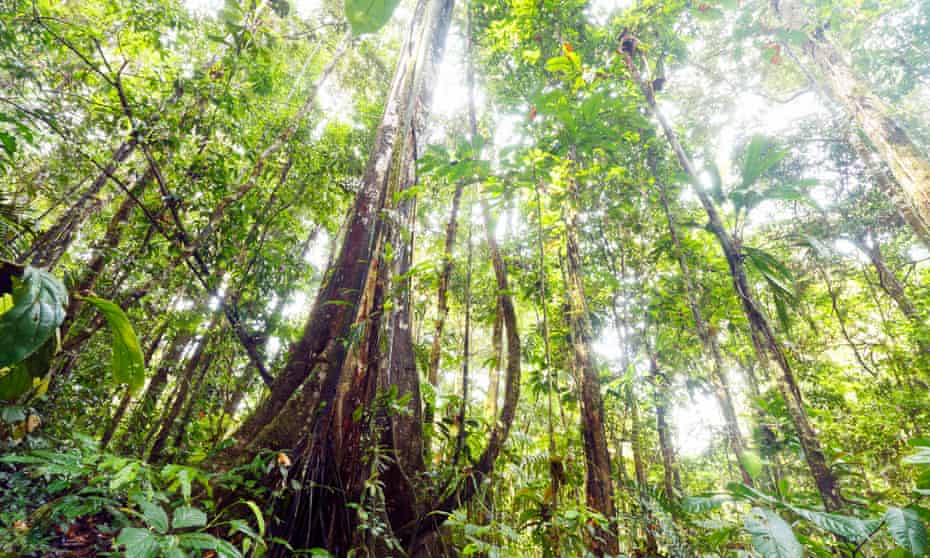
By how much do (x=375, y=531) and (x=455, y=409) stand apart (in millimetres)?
1015

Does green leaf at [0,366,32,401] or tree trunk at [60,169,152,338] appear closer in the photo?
green leaf at [0,366,32,401]

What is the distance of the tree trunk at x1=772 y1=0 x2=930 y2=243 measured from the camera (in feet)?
11.8

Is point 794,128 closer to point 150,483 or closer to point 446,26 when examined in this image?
point 446,26

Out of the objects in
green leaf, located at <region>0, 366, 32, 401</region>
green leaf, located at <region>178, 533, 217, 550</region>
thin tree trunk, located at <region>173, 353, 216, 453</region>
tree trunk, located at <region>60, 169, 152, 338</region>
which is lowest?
green leaf, located at <region>178, 533, 217, 550</region>

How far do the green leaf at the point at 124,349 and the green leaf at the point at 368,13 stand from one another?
0.56 m

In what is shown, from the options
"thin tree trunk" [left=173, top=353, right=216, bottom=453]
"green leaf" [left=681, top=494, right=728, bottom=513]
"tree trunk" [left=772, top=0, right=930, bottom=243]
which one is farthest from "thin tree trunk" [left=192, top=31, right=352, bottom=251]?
"tree trunk" [left=772, top=0, right=930, bottom=243]

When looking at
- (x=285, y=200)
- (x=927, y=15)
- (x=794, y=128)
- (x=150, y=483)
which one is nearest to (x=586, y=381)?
(x=150, y=483)

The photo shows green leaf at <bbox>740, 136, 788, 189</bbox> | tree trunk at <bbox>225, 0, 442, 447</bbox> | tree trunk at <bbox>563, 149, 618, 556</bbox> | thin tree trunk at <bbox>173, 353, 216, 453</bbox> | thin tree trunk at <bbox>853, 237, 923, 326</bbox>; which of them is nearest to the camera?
tree trunk at <bbox>225, 0, 442, 447</bbox>

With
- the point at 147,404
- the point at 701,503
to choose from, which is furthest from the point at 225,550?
the point at 147,404

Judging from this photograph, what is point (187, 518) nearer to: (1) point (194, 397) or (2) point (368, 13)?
(2) point (368, 13)

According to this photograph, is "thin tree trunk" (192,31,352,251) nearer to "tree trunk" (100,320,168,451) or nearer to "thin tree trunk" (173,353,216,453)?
"thin tree trunk" (173,353,216,453)

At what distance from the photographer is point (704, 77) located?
728 cm

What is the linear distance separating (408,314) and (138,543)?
117cm

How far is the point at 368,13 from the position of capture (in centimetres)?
48
